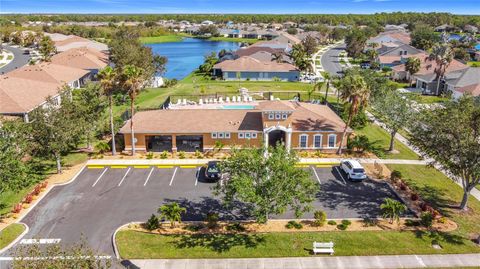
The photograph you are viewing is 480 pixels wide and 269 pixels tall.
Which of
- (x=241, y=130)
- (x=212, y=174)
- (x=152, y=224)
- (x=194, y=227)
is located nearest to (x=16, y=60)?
(x=241, y=130)

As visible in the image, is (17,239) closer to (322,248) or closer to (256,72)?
(322,248)

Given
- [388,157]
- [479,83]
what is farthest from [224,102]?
[479,83]

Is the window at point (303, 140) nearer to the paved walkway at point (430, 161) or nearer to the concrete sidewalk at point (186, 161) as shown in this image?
the concrete sidewalk at point (186, 161)

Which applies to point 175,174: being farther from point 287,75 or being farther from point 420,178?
point 287,75

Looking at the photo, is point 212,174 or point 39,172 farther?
point 39,172

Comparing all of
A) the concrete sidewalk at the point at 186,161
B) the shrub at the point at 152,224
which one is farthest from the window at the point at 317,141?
the shrub at the point at 152,224
